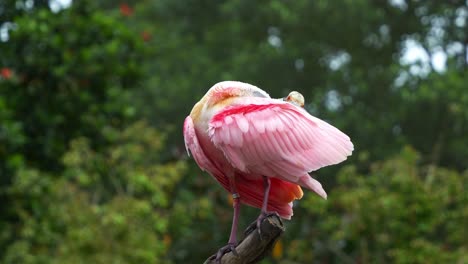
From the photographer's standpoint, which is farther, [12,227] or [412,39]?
[412,39]

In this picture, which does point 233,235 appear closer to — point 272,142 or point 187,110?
point 272,142

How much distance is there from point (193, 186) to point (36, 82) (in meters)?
8.19

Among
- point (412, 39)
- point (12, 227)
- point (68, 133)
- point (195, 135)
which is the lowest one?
point (195, 135)

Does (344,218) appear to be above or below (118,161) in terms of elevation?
below

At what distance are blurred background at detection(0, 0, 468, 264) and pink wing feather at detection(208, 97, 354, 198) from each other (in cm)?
586

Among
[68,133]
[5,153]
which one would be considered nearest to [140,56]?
[68,133]

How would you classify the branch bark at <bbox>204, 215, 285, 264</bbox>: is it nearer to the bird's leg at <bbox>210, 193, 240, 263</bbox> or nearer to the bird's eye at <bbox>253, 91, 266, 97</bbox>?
the bird's leg at <bbox>210, 193, 240, 263</bbox>

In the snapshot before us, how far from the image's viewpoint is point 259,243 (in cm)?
406

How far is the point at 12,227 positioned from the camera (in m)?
11.8

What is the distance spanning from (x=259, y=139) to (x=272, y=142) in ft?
0.18

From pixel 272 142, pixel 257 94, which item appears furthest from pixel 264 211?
pixel 257 94

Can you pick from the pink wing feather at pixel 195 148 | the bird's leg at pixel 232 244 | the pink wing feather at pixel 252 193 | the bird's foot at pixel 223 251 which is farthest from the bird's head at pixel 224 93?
the bird's foot at pixel 223 251

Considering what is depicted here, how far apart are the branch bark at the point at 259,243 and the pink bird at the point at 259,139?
0.24 ft

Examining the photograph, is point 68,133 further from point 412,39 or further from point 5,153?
point 412,39
